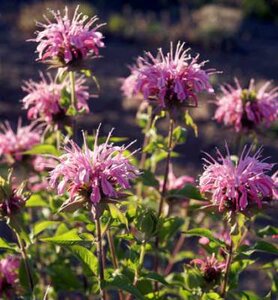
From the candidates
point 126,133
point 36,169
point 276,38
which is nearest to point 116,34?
point 276,38

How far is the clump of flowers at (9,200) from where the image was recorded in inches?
62.0

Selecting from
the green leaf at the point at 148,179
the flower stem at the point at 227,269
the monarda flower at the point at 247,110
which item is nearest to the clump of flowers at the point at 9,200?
the green leaf at the point at 148,179

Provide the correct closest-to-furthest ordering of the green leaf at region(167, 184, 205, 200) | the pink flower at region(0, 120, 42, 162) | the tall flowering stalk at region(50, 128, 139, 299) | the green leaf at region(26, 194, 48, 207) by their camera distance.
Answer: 1. the tall flowering stalk at region(50, 128, 139, 299)
2. the green leaf at region(167, 184, 205, 200)
3. the green leaf at region(26, 194, 48, 207)
4. the pink flower at region(0, 120, 42, 162)

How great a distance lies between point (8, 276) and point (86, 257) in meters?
0.51

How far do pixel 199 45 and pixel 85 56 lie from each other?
22.4 ft

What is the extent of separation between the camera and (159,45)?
832cm

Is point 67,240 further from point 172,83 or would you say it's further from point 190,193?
point 172,83

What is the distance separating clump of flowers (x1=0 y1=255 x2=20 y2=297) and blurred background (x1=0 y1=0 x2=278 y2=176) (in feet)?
9.68

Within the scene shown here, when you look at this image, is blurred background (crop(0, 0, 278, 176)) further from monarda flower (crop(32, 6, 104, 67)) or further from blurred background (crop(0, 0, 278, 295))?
monarda flower (crop(32, 6, 104, 67))

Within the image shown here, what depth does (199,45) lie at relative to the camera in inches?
336

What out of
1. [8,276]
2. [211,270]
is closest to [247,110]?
[211,270]

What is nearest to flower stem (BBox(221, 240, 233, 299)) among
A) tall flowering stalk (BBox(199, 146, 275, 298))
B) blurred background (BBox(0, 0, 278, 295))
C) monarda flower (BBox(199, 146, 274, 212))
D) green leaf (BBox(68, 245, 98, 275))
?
tall flowering stalk (BBox(199, 146, 275, 298))

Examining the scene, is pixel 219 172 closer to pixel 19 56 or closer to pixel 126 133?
pixel 126 133

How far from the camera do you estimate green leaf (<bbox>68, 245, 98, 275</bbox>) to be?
1624 millimetres
